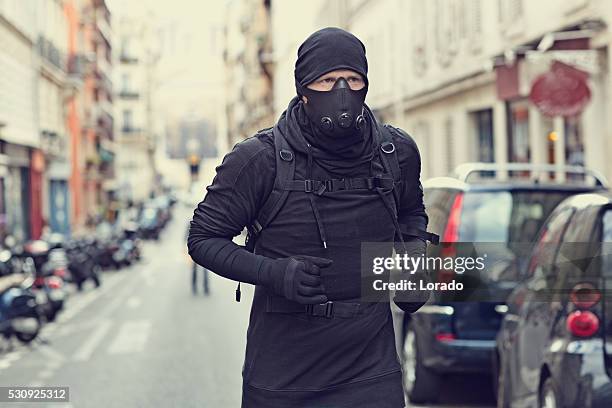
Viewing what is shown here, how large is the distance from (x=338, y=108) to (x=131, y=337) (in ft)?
37.5

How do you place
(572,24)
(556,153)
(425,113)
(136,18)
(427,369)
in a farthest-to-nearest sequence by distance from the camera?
1. (136,18)
2. (425,113)
3. (556,153)
4. (572,24)
5. (427,369)

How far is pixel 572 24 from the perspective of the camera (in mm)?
18312

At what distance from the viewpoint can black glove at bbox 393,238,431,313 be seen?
388 centimetres

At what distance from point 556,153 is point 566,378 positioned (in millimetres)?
15332

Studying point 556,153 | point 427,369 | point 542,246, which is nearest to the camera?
point 542,246

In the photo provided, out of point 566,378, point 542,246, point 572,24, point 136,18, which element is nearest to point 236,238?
point 566,378

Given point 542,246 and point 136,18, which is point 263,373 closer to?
point 542,246

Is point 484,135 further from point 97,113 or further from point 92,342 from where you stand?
point 97,113

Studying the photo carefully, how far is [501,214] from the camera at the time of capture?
27.5 ft

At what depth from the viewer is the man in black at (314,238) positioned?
364 centimetres

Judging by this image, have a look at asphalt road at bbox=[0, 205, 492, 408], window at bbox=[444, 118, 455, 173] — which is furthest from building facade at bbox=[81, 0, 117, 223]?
asphalt road at bbox=[0, 205, 492, 408]

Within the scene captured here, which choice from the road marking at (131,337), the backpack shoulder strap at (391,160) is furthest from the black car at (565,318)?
the road marking at (131,337)

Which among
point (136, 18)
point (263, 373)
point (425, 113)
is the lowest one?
point (263, 373)

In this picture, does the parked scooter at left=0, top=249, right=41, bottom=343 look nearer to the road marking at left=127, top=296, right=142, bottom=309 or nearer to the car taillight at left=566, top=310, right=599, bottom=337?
the road marking at left=127, top=296, right=142, bottom=309
